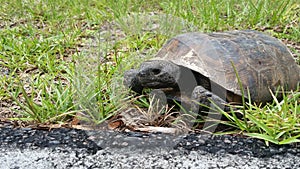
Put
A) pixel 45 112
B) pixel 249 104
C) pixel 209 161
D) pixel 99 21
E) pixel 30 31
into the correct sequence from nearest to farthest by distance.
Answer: pixel 209 161, pixel 249 104, pixel 45 112, pixel 30 31, pixel 99 21

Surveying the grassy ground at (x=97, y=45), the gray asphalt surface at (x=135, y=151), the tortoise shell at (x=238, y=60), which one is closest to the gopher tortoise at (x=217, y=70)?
the tortoise shell at (x=238, y=60)

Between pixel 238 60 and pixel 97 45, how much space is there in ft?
4.56

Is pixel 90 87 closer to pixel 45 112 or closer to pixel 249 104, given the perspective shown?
pixel 45 112

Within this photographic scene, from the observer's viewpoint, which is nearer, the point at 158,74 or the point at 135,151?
the point at 135,151

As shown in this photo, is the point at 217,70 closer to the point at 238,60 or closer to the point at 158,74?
the point at 238,60

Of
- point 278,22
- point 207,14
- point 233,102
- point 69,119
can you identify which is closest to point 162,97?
point 233,102

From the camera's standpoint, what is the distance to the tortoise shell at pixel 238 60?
218cm

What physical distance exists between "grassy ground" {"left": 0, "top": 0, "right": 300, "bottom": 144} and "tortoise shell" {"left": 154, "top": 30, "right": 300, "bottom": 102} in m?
0.13

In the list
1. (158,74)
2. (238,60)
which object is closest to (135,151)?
(158,74)

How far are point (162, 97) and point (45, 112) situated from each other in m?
0.66

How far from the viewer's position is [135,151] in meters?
1.91

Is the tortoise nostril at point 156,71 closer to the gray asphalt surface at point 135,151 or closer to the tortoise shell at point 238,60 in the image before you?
the tortoise shell at point 238,60

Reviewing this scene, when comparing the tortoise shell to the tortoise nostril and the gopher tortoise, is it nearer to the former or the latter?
the gopher tortoise

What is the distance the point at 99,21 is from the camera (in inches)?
157
